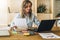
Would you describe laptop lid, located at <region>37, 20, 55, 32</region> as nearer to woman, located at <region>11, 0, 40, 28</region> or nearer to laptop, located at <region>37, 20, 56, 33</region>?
laptop, located at <region>37, 20, 56, 33</region>

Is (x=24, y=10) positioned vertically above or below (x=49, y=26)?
above

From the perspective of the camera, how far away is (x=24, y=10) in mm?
2887

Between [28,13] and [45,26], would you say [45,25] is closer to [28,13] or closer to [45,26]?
[45,26]

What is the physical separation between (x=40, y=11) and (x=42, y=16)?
0.63 feet

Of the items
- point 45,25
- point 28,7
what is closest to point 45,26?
point 45,25

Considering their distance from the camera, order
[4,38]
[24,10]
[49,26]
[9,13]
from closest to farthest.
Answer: [4,38] → [49,26] → [24,10] → [9,13]

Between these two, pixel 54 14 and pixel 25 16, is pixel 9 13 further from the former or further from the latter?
pixel 25 16

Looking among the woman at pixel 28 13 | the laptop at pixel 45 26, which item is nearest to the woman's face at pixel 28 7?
the woman at pixel 28 13

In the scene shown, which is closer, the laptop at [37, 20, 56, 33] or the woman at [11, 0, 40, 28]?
the laptop at [37, 20, 56, 33]

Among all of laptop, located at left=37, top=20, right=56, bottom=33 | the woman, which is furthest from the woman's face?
laptop, located at left=37, top=20, right=56, bottom=33

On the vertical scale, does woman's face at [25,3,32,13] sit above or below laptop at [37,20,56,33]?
above

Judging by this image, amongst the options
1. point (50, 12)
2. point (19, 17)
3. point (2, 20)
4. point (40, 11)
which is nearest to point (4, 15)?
point (2, 20)

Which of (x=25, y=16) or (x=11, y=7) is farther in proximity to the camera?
(x=11, y=7)

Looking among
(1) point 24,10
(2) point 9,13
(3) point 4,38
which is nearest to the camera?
(3) point 4,38
